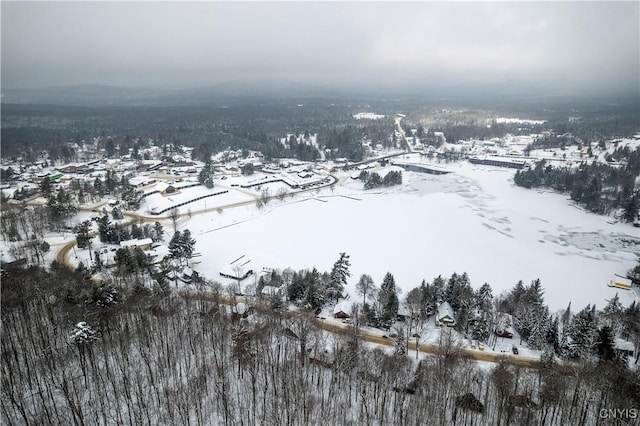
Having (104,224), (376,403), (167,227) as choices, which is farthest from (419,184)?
(376,403)

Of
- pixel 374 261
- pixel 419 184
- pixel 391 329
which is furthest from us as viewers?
pixel 419 184

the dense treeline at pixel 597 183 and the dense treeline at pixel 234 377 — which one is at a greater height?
the dense treeline at pixel 597 183

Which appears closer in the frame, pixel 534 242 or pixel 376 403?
pixel 376 403

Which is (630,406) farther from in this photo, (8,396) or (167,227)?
(167,227)

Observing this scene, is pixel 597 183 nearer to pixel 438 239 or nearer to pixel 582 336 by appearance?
pixel 438 239

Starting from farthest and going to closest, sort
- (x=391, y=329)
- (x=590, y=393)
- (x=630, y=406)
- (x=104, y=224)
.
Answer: (x=104, y=224) < (x=391, y=329) < (x=590, y=393) < (x=630, y=406)

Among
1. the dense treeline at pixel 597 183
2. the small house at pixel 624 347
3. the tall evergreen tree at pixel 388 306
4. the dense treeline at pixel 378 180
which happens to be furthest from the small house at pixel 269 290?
the dense treeline at pixel 597 183

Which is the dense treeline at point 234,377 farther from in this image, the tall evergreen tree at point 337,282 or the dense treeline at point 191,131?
the dense treeline at point 191,131
